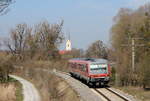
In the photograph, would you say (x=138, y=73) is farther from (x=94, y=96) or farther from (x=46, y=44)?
(x=46, y=44)

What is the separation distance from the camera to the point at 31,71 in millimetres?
52250

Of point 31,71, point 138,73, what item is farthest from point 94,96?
point 31,71

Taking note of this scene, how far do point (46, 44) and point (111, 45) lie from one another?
18636mm

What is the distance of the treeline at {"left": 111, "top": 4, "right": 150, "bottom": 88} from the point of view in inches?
1141

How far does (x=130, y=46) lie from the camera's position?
3841cm

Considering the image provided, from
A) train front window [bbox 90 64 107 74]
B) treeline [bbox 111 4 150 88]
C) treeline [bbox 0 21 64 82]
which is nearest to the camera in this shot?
treeline [bbox 111 4 150 88]

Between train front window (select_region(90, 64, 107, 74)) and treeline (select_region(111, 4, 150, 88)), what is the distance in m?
1.58

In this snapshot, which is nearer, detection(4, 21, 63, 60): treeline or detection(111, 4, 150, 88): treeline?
detection(111, 4, 150, 88): treeline

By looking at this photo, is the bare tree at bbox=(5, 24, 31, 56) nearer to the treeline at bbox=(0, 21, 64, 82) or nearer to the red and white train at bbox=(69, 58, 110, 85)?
the treeline at bbox=(0, 21, 64, 82)

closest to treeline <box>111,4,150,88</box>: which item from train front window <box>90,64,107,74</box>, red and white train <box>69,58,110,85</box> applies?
red and white train <box>69,58,110,85</box>

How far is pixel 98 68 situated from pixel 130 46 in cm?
748

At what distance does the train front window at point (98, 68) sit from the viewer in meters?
32.5

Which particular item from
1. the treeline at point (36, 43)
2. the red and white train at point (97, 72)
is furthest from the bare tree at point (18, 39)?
the red and white train at point (97, 72)

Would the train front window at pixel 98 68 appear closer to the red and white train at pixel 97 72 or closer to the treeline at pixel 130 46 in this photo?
the red and white train at pixel 97 72
